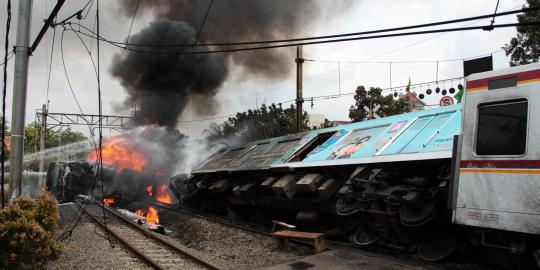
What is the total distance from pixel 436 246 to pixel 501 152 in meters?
2.30

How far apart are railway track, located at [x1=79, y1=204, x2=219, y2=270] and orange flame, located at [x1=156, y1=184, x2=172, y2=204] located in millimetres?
10253

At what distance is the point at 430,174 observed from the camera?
303 inches

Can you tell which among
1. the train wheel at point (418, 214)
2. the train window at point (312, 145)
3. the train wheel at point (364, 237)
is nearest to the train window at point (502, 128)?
the train wheel at point (418, 214)

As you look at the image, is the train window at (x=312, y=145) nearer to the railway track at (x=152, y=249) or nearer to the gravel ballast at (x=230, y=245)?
the gravel ballast at (x=230, y=245)

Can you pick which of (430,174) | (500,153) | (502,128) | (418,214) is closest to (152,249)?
(418,214)

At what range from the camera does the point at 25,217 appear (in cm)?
693

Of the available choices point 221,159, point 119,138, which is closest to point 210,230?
point 221,159

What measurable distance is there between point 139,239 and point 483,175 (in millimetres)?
8535

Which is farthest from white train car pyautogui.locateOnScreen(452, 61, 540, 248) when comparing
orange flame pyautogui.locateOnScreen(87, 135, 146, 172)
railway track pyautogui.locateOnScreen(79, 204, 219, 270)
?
orange flame pyautogui.locateOnScreen(87, 135, 146, 172)

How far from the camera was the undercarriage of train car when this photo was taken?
708 centimetres

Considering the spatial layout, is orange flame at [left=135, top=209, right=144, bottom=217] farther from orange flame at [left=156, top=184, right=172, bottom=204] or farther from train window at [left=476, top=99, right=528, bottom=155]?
train window at [left=476, top=99, right=528, bottom=155]

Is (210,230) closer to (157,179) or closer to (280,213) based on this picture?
(280,213)

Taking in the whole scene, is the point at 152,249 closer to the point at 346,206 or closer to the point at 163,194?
the point at 346,206

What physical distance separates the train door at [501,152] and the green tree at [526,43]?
54.4 ft
